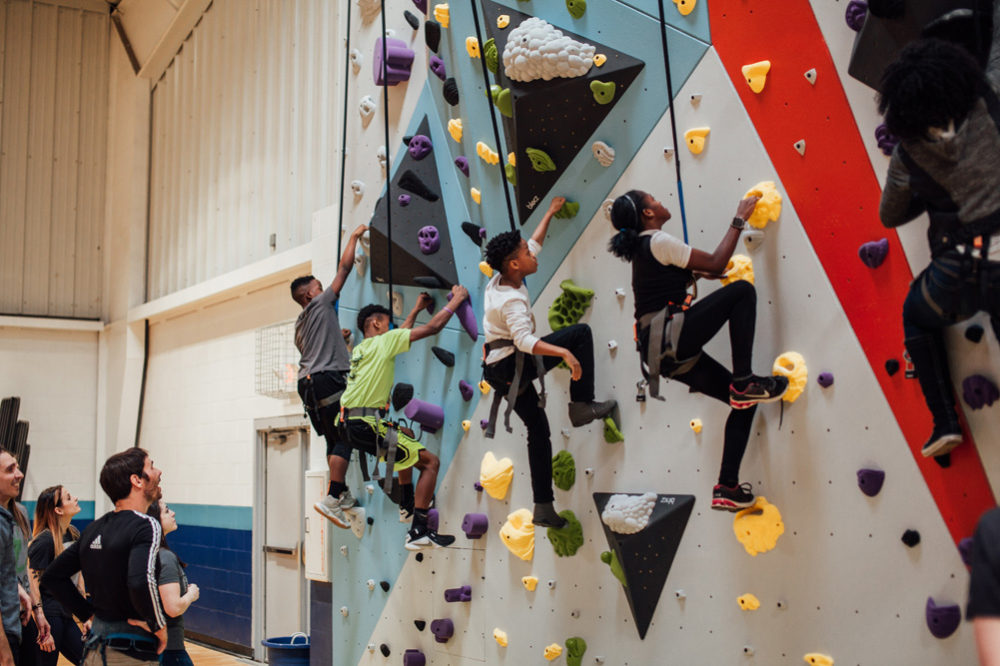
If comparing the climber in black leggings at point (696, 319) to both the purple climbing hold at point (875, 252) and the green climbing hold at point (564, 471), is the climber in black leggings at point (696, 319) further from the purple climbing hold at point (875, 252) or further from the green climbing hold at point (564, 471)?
the green climbing hold at point (564, 471)

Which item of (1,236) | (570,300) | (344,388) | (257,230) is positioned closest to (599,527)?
(570,300)

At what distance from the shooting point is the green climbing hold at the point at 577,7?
4039 mm

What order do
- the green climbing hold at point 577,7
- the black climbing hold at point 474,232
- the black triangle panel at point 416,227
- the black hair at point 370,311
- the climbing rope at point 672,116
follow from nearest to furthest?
the climbing rope at point 672,116 → the green climbing hold at point 577,7 → the black climbing hold at point 474,232 → the black triangle panel at point 416,227 → the black hair at point 370,311

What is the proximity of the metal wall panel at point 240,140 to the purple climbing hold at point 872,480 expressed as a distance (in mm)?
4715

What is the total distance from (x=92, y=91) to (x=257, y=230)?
435cm

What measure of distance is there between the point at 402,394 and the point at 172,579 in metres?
2.06

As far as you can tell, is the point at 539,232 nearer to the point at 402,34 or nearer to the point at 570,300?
the point at 570,300

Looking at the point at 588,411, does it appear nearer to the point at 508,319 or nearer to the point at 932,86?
the point at 508,319

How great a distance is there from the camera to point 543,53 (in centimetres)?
397

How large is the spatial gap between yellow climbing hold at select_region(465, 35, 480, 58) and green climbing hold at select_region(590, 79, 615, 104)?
87 centimetres

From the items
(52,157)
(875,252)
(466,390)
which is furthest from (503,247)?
(52,157)

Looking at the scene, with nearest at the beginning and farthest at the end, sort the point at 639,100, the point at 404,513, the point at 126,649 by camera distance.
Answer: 1. the point at 126,649
2. the point at 639,100
3. the point at 404,513

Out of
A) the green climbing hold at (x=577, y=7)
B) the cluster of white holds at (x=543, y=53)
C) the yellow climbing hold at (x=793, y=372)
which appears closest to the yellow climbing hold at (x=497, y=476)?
the yellow climbing hold at (x=793, y=372)

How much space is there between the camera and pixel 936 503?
9.44 feet
